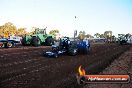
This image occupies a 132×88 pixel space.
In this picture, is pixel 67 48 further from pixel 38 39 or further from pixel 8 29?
pixel 8 29

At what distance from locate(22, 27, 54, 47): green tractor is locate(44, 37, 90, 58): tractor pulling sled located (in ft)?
28.2

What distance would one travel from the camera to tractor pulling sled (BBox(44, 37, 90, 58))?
56.9ft

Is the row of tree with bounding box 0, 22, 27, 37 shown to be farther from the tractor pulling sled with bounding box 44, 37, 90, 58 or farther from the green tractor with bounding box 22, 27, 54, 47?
the tractor pulling sled with bounding box 44, 37, 90, 58

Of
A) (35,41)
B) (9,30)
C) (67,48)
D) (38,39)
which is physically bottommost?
(67,48)

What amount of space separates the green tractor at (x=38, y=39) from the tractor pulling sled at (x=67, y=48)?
8589 mm

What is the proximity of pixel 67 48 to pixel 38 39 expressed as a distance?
406 inches

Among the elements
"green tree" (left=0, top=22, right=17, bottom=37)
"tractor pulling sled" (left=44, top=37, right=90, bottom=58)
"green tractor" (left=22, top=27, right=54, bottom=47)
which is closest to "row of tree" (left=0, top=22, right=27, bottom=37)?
"green tree" (left=0, top=22, right=17, bottom=37)

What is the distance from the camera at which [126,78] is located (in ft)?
14.4

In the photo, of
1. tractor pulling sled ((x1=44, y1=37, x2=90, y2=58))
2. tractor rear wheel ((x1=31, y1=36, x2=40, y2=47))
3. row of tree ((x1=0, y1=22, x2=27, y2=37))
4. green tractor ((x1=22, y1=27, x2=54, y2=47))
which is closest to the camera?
tractor pulling sled ((x1=44, y1=37, x2=90, y2=58))

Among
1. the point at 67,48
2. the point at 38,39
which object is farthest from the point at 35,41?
the point at 67,48

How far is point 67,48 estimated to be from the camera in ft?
62.4

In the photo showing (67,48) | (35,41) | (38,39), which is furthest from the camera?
(38,39)

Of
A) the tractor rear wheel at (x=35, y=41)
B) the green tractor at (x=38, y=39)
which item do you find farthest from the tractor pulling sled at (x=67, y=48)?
the green tractor at (x=38, y=39)

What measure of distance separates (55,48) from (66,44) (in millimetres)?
1363
